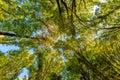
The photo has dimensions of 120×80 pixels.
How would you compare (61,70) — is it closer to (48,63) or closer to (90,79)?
(48,63)

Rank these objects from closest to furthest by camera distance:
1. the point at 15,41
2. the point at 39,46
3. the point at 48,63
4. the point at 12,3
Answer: the point at 12,3 < the point at 15,41 < the point at 39,46 < the point at 48,63

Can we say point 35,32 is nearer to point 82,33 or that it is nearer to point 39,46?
point 39,46

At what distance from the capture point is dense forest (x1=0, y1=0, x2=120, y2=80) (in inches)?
313

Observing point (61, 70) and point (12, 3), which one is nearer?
point (12, 3)

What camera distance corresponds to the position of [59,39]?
927 centimetres

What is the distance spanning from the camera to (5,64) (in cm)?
901

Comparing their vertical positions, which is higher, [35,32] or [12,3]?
[12,3]

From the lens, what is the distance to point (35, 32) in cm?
830

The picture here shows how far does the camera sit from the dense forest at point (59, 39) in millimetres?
7941

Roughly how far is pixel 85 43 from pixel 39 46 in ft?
7.46

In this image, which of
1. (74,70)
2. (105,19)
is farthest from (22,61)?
(105,19)

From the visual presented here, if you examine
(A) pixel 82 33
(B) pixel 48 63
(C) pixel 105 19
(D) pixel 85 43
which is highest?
(C) pixel 105 19

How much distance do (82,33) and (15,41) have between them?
312 cm

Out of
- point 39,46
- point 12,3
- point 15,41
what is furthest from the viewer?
point 39,46
